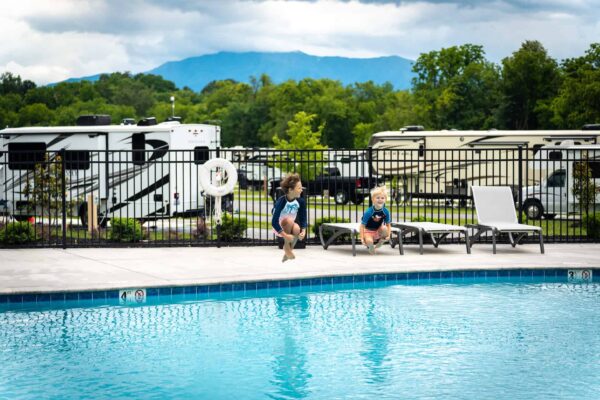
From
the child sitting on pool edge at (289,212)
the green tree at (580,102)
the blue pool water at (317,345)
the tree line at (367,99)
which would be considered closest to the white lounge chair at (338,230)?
the blue pool water at (317,345)

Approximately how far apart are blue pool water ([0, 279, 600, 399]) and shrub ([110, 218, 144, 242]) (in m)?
4.84

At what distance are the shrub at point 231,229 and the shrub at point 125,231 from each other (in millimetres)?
1536

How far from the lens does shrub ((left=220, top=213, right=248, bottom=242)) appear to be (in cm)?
1569

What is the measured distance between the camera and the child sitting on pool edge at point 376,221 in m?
11.4

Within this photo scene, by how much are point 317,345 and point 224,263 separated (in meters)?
4.51

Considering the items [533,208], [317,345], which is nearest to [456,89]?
[533,208]

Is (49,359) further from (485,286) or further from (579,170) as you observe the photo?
(579,170)

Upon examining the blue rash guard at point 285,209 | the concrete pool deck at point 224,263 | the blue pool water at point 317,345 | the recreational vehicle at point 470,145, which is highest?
the recreational vehicle at point 470,145

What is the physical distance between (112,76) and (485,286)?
122206 mm

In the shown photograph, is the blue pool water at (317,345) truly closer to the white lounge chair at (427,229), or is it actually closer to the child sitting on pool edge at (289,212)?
the child sitting on pool edge at (289,212)

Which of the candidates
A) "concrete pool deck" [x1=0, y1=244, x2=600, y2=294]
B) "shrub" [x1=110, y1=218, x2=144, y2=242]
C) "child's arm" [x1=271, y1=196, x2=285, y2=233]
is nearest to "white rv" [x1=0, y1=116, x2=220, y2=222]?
"shrub" [x1=110, y1=218, x2=144, y2=242]

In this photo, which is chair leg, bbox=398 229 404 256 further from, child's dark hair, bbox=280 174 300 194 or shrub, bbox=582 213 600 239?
child's dark hair, bbox=280 174 300 194

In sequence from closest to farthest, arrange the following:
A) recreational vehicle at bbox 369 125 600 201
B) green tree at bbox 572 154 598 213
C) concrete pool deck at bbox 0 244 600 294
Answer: concrete pool deck at bbox 0 244 600 294
green tree at bbox 572 154 598 213
recreational vehicle at bbox 369 125 600 201

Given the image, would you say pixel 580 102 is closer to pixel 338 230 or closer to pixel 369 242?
pixel 338 230
